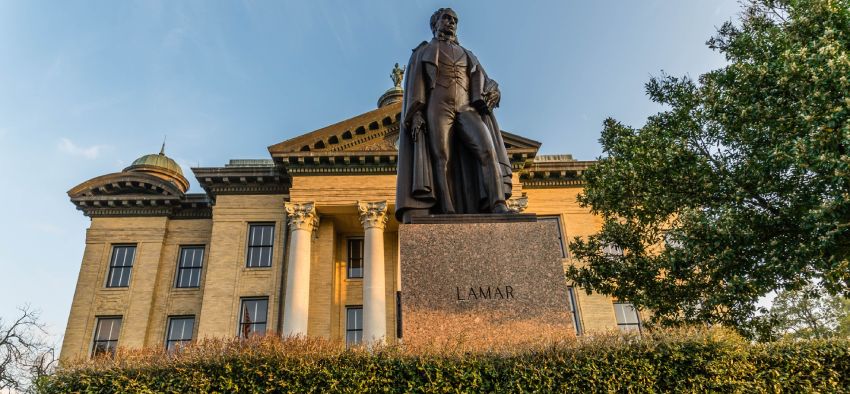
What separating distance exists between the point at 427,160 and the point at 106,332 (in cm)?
2516

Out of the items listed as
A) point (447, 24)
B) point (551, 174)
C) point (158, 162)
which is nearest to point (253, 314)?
point (158, 162)

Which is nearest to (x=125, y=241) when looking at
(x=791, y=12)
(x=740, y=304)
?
(x=740, y=304)

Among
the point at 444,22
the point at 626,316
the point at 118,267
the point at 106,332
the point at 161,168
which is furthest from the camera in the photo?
the point at 161,168

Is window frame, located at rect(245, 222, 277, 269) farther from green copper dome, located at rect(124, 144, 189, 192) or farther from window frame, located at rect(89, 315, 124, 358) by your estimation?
green copper dome, located at rect(124, 144, 189, 192)

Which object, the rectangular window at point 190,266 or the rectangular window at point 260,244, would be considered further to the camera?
the rectangular window at point 190,266

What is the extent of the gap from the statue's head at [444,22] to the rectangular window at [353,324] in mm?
19258

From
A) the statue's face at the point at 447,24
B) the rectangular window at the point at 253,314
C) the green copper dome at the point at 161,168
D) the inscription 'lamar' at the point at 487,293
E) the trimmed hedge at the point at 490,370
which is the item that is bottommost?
the trimmed hedge at the point at 490,370

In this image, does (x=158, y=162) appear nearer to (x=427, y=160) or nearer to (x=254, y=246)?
(x=254, y=246)

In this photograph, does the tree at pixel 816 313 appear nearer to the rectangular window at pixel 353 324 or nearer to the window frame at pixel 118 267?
the rectangular window at pixel 353 324

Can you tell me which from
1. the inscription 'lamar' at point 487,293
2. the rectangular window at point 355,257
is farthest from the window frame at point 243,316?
the inscription 'lamar' at point 487,293

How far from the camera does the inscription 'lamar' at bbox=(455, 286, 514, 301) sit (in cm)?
534

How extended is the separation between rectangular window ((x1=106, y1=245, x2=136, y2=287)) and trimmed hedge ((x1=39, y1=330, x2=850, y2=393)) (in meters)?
24.5

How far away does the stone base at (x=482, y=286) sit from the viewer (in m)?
5.14

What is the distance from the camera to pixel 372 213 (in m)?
24.2
